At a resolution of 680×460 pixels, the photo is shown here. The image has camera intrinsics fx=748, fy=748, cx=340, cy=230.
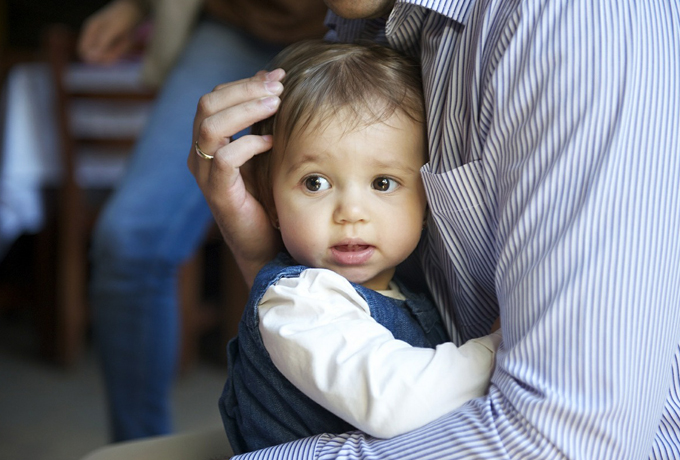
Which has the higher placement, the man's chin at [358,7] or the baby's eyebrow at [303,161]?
the man's chin at [358,7]

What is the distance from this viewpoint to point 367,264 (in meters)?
1.00

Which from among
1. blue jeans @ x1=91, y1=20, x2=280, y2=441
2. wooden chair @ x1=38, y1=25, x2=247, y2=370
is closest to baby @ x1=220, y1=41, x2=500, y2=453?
blue jeans @ x1=91, y1=20, x2=280, y2=441

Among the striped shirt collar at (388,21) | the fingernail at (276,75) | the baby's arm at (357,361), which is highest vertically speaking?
the striped shirt collar at (388,21)

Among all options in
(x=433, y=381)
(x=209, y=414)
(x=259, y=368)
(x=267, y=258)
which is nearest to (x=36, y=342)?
(x=209, y=414)

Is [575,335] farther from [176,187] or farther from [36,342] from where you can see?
[36,342]

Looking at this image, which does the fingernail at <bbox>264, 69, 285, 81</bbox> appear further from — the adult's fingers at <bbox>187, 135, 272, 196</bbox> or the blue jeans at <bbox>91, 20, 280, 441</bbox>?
the blue jeans at <bbox>91, 20, 280, 441</bbox>

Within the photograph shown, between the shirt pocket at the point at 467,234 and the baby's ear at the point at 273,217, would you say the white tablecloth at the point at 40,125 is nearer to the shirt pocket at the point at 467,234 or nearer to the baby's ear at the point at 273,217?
the baby's ear at the point at 273,217

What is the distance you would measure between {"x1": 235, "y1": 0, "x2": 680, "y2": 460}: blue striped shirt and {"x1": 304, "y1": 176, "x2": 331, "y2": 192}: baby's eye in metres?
0.25

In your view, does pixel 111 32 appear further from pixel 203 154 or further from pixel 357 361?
pixel 357 361

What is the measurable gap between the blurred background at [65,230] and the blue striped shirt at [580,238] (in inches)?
76.0

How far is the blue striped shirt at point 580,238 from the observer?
69cm

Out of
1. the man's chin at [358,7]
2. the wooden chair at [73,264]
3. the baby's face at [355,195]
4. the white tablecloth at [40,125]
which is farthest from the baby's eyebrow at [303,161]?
the white tablecloth at [40,125]

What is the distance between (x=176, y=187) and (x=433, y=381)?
110cm

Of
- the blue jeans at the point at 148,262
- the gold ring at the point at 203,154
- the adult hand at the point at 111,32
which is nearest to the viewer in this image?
the gold ring at the point at 203,154
